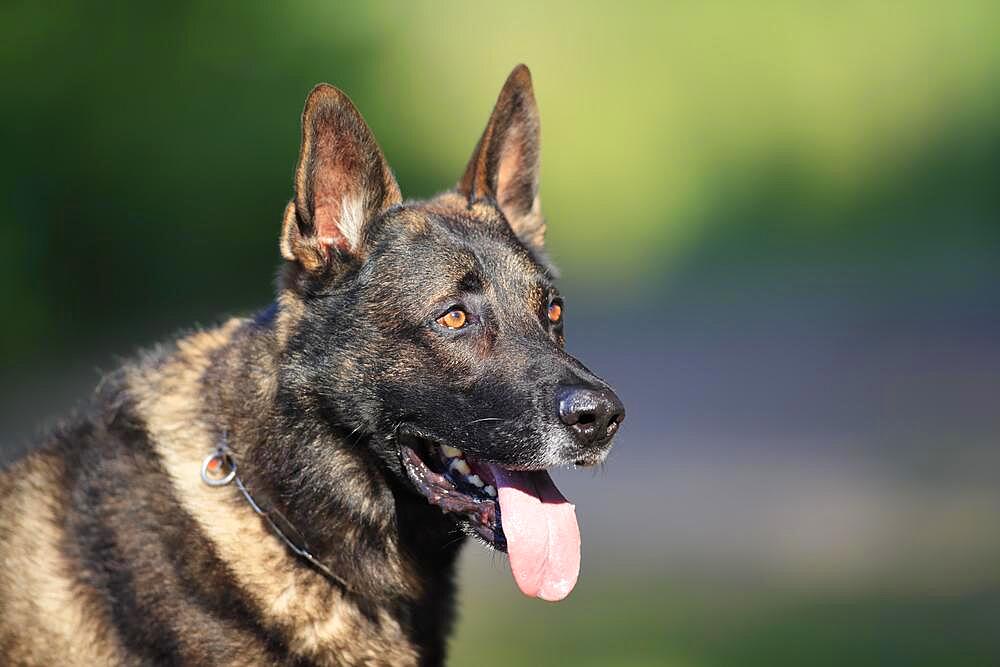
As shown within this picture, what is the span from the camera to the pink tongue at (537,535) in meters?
3.76

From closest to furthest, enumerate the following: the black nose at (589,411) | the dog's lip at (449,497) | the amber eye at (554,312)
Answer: the black nose at (589,411)
the dog's lip at (449,497)
the amber eye at (554,312)

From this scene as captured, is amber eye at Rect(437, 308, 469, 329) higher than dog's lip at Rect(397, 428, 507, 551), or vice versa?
amber eye at Rect(437, 308, 469, 329)

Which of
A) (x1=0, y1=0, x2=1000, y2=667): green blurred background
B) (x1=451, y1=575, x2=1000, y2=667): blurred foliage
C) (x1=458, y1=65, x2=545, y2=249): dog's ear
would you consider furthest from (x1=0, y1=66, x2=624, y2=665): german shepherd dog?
(x1=451, y1=575, x2=1000, y2=667): blurred foliage

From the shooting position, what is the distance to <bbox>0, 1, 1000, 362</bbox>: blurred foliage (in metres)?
13.1

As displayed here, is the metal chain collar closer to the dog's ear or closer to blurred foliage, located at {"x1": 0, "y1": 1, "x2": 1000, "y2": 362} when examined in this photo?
the dog's ear

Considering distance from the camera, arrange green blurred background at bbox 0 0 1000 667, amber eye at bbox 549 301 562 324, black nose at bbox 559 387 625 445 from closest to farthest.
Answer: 1. black nose at bbox 559 387 625 445
2. amber eye at bbox 549 301 562 324
3. green blurred background at bbox 0 0 1000 667

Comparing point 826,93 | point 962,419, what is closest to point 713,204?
point 826,93

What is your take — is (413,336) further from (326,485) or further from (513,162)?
(513,162)

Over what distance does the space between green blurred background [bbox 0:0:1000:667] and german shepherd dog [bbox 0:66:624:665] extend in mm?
1124

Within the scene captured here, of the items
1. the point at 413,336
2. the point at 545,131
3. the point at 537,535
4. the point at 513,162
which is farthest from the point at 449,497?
the point at 545,131

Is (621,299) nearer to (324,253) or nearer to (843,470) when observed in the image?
(843,470)

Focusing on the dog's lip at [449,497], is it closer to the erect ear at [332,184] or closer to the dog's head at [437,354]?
the dog's head at [437,354]

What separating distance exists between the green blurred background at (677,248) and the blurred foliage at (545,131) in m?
0.04

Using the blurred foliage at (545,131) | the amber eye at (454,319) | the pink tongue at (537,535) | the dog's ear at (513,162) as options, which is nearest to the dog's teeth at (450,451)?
the pink tongue at (537,535)
